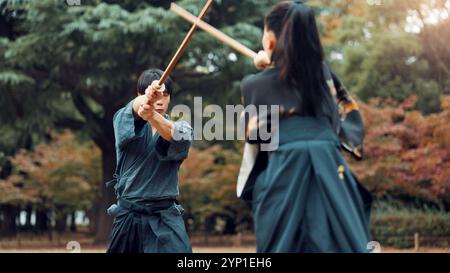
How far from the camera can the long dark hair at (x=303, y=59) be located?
10.8 feet

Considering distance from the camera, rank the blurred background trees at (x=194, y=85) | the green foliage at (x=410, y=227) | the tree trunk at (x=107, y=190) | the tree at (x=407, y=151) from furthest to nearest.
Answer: the tree trunk at (x=107, y=190)
the green foliage at (x=410, y=227)
the blurred background trees at (x=194, y=85)
the tree at (x=407, y=151)

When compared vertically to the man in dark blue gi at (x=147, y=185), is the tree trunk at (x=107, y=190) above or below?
below

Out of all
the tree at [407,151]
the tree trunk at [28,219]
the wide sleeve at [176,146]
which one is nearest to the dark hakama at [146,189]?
the wide sleeve at [176,146]

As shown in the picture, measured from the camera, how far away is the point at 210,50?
17000mm

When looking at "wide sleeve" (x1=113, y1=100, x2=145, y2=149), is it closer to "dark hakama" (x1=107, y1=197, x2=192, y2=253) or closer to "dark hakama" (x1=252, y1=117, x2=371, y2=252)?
"dark hakama" (x1=107, y1=197, x2=192, y2=253)

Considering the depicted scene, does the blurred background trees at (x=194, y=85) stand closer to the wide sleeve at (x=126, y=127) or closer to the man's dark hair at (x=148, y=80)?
the man's dark hair at (x=148, y=80)

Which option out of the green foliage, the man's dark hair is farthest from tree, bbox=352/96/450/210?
the man's dark hair

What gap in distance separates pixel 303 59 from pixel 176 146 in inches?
59.6

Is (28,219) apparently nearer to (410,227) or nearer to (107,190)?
(107,190)

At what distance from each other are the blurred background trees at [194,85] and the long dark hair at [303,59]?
12.4 metres

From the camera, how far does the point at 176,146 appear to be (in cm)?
458

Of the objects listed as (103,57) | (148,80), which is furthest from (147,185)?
(103,57)

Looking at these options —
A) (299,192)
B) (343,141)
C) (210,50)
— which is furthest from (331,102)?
(210,50)
